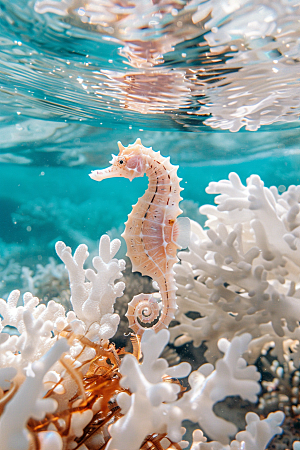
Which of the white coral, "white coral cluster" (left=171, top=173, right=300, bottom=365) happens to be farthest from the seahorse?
the white coral

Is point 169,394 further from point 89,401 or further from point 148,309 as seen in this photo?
point 148,309

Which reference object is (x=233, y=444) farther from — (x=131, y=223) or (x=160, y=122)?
(x=160, y=122)

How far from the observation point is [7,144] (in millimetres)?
5668

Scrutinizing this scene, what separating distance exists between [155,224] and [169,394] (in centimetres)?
133

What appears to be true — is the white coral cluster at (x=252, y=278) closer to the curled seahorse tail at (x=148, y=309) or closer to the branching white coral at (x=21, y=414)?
the curled seahorse tail at (x=148, y=309)

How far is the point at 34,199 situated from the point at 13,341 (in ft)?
15.6

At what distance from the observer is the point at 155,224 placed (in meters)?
2.21

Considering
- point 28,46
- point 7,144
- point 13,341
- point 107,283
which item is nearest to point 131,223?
point 107,283

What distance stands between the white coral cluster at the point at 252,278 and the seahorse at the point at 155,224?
0.20 metres

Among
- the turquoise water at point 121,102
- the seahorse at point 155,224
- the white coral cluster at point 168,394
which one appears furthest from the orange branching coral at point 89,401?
the turquoise water at point 121,102

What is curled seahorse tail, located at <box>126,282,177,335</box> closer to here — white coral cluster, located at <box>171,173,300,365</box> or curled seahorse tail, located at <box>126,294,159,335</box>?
curled seahorse tail, located at <box>126,294,159,335</box>

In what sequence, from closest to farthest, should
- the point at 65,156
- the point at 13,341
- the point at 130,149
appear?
the point at 13,341 < the point at 130,149 < the point at 65,156

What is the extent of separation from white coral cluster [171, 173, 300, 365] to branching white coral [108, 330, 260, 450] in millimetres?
905

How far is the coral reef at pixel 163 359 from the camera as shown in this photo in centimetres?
108
